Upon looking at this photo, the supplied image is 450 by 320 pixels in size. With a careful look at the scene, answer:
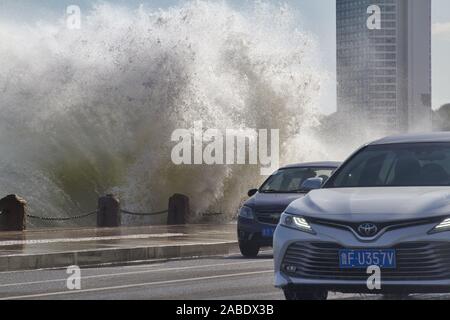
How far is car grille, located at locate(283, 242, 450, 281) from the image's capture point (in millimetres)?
10266

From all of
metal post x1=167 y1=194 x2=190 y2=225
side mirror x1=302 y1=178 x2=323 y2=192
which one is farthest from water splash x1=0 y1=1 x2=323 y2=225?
side mirror x1=302 y1=178 x2=323 y2=192

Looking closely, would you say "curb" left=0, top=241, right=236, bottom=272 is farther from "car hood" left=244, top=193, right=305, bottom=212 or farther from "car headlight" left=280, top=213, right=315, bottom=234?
"car headlight" left=280, top=213, right=315, bottom=234

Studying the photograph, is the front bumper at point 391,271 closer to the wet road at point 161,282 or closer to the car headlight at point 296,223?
the car headlight at point 296,223

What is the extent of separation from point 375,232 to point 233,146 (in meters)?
30.9

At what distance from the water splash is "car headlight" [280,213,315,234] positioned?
28.6 metres

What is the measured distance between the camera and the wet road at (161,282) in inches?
519

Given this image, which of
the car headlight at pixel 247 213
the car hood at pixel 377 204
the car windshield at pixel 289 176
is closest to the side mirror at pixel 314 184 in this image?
the car hood at pixel 377 204

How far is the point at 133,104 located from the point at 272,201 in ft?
74.4

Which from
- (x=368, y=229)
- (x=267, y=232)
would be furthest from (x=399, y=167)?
(x=267, y=232)

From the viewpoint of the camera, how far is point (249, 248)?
67.6ft

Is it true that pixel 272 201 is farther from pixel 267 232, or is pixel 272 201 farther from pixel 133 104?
pixel 133 104

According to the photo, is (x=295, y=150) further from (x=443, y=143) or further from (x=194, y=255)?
(x=443, y=143)

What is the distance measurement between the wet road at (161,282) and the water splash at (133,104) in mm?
21486

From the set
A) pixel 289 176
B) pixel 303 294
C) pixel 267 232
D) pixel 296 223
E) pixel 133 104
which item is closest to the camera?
pixel 296 223
